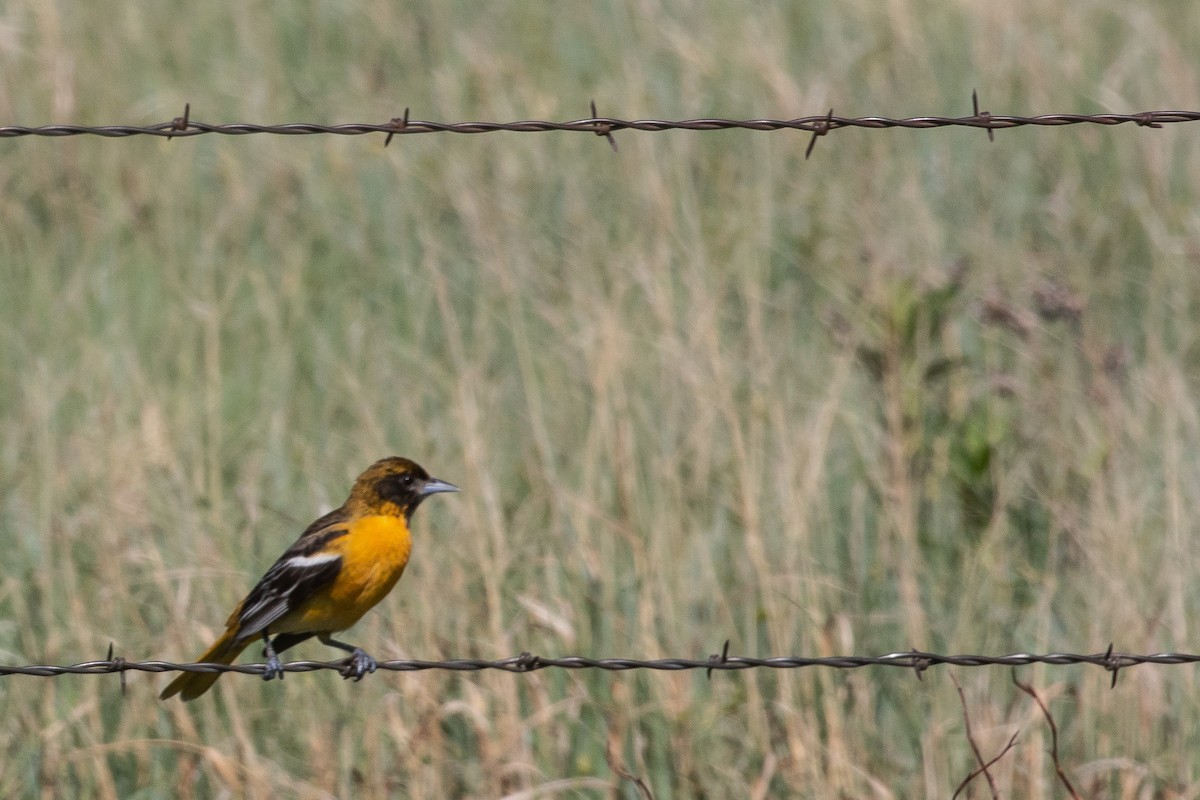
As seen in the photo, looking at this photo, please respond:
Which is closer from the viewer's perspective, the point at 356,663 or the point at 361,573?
the point at 356,663

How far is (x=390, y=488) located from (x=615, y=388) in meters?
1.30

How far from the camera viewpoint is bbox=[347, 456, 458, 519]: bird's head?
201 inches

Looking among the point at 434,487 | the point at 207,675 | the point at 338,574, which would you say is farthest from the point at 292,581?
the point at 434,487

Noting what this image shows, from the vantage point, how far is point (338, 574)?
4.91m

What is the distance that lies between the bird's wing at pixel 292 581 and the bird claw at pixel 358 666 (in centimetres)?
23

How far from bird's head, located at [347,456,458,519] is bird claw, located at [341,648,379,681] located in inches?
16.9

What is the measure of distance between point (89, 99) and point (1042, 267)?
5.06 m

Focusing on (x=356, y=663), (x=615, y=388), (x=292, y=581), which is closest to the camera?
(x=356, y=663)

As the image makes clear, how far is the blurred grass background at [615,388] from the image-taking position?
205 inches

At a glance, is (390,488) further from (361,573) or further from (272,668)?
(272,668)

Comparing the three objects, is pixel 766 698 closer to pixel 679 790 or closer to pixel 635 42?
pixel 679 790

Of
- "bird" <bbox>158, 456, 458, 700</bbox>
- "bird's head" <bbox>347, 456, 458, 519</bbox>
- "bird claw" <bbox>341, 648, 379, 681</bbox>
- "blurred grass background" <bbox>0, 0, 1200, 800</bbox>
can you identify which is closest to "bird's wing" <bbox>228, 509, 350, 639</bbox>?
"bird" <bbox>158, 456, 458, 700</bbox>

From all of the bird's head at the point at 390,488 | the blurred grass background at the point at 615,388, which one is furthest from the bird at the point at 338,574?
the blurred grass background at the point at 615,388

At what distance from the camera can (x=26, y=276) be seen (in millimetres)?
8102
